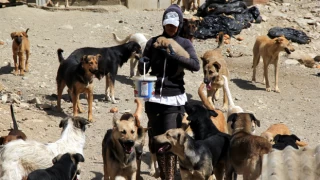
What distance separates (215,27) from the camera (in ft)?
58.6

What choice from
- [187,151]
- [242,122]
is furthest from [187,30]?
[187,151]

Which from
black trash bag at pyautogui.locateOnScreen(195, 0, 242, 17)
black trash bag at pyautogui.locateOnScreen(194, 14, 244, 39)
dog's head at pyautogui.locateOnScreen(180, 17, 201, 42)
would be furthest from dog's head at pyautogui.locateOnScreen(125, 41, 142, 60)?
black trash bag at pyautogui.locateOnScreen(195, 0, 242, 17)

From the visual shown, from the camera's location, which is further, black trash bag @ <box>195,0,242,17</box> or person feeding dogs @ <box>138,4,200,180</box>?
black trash bag @ <box>195,0,242,17</box>

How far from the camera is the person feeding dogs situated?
666 cm

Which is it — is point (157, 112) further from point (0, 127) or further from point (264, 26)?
point (264, 26)

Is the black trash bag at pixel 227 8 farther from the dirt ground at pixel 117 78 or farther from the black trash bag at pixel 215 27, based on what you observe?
the dirt ground at pixel 117 78

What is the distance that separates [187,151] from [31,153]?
1.63 meters

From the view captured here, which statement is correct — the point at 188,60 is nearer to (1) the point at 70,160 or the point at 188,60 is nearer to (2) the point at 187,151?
(2) the point at 187,151

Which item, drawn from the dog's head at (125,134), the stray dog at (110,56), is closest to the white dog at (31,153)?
the dog's head at (125,134)

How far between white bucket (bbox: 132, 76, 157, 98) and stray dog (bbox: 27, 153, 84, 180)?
3.11ft

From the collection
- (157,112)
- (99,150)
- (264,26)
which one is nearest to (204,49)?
(264,26)

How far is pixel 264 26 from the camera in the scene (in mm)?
19281

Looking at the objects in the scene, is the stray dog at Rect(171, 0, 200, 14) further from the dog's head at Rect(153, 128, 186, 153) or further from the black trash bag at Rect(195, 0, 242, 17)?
the dog's head at Rect(153, 128, 186, 153)

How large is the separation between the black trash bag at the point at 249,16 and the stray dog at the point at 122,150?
1207 cm
